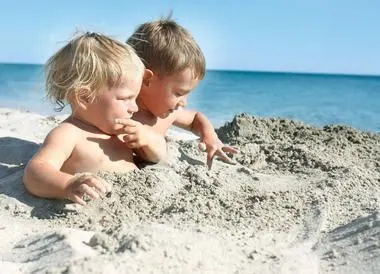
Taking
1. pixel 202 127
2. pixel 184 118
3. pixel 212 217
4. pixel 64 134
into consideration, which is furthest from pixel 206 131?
pixel 212 217

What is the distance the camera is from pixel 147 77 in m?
3.35

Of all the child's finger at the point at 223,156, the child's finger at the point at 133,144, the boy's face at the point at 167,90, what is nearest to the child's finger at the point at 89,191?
the child's finger at the point at 133,144

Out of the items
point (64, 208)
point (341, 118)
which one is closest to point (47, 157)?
point (64, 208)

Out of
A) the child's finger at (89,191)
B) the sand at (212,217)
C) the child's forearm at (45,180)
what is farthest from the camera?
the child's forearm at (45,180)

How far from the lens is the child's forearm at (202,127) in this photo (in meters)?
3.80

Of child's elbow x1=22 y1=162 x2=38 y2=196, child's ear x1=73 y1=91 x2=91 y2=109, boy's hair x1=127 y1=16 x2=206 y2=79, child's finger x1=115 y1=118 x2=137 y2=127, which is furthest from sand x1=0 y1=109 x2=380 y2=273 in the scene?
boy's hair x1=127 y1=16 x2=206 y2=79

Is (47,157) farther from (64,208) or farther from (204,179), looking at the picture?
(204,179)

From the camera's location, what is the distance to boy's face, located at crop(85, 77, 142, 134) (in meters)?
2.99

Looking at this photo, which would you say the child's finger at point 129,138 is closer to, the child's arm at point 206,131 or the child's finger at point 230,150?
the child's arm at point 206,131

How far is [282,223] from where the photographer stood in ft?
8.52

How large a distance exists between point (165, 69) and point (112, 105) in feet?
1.52

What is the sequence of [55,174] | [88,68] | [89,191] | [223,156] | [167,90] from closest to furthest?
[89,191]
[55,174]
[88,68]
[167,90]
[223,156]

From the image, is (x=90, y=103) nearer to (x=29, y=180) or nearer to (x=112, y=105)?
(x=112, y=105)

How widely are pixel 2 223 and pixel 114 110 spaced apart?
2.58 feet
